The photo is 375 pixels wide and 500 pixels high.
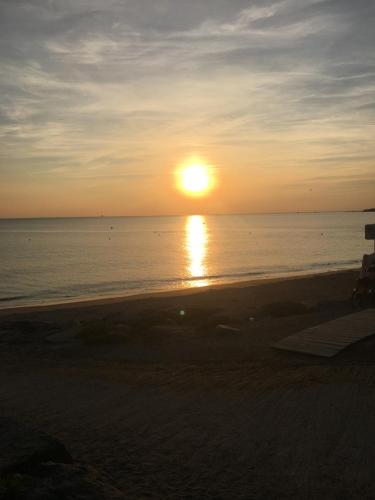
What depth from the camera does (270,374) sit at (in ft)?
37.3

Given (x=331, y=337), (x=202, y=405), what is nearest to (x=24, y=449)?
(x=202, y=405)

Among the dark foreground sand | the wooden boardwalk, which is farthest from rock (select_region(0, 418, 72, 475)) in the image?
the wooden boardwalk

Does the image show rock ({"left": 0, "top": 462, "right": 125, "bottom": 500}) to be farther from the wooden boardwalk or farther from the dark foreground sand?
the wooden boardwalk

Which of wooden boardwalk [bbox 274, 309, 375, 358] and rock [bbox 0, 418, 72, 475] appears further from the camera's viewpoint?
wooden boardwalk [bbox 274, 309, 375, 358]

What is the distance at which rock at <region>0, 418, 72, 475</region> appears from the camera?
5616 mm

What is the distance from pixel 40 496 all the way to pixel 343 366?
828cm

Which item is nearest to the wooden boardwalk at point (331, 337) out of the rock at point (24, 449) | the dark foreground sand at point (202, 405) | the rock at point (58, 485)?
the dark foreground sand at point (202, 405)

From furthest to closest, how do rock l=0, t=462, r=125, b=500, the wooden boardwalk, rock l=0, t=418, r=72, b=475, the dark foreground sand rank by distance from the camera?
the wooden boardwalk, the dark foreground sand, rock l=0, t=418, r=72, b=475, rock l=0, t=462, r=125, b=500

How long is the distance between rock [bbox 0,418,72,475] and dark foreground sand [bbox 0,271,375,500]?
41.9 inches

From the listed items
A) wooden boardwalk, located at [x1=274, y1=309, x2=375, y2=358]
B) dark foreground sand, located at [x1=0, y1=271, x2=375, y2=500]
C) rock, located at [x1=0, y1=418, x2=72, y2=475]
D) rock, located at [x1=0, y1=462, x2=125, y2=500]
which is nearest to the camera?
rock, located at [x1=0, y1=462, x2=125, y2=500]

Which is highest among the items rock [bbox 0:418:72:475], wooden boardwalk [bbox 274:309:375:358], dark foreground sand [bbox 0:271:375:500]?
rock [bbox 0:418:72:475]

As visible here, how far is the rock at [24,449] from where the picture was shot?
18.4 ft

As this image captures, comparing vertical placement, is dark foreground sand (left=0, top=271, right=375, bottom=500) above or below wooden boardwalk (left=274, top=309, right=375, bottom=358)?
below

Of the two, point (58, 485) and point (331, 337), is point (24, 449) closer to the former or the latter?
point (58, 485)
